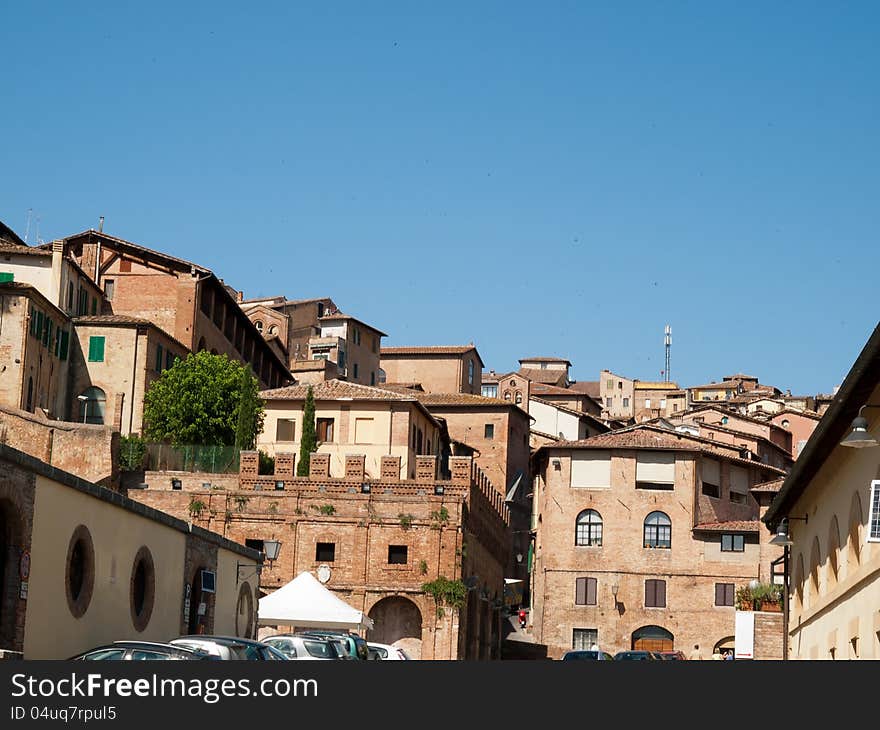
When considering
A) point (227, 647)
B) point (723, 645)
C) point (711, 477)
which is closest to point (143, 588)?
point (227, 647)

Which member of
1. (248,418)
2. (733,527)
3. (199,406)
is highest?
(199,406)

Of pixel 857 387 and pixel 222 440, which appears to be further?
pixel 222 440

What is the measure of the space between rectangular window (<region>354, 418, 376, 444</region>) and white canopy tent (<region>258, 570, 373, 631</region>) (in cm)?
2456

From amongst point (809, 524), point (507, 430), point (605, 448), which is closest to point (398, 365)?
point (507, 430)

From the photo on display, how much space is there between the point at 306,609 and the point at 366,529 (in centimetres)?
1577

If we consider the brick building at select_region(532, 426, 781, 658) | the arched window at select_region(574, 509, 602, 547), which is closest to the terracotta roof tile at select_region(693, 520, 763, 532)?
the brick building at select_region(532, 426, 781, 658)

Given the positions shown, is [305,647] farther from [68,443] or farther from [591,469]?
[591,469]

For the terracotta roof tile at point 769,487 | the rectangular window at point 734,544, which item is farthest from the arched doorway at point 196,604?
the rectangular window at point 734,544

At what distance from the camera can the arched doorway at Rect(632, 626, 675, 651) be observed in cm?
6384

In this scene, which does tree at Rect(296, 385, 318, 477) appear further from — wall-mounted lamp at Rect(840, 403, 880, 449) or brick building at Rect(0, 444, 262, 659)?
wall-mounted lamp at Rect(840, 403, 880, 449)

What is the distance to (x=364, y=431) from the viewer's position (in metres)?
63.7

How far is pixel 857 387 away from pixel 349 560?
35971 mm

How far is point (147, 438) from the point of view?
61438mm

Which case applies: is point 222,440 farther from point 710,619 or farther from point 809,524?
point 809,524
